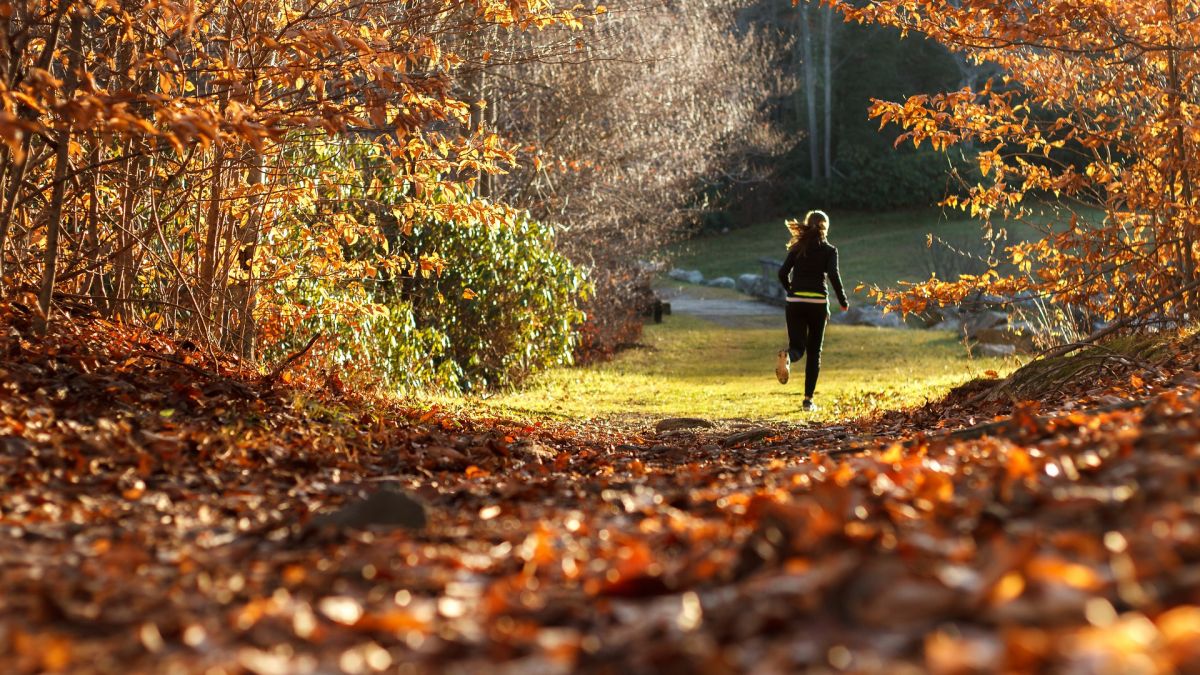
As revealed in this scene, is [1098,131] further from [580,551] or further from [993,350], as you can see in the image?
[993,350]

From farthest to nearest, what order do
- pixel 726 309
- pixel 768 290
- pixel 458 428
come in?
pixel 768 290 < pixel 726 309 < pixel 458 428

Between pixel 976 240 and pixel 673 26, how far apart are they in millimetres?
13909

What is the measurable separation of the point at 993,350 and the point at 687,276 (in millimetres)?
16501

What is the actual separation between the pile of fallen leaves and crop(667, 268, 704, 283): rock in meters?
26.6

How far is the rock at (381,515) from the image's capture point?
3572 millimetres

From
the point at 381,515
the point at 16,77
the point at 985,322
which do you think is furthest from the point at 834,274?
the point at 985,322

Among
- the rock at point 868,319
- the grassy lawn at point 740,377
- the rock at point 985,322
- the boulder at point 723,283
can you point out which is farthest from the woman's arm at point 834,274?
the boulder at point 723,283

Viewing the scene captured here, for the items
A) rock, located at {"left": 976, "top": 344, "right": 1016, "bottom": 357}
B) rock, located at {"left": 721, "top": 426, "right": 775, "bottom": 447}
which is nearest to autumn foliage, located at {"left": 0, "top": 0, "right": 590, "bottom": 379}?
rock, located at {"left": 721, "top": 426, "right": 775, "bottom": 447}

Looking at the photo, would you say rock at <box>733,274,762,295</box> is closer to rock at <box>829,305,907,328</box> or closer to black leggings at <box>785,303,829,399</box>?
rock at <box>829,305,907,328</box>

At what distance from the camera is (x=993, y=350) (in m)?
16.4

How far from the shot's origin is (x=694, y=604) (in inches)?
96.7

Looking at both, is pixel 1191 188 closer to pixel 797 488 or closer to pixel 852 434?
pixel 852 434

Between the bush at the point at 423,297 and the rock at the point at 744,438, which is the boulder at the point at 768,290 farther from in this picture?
the rock at the point at 744,438

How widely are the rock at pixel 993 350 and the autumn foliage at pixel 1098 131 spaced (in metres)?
6.88
